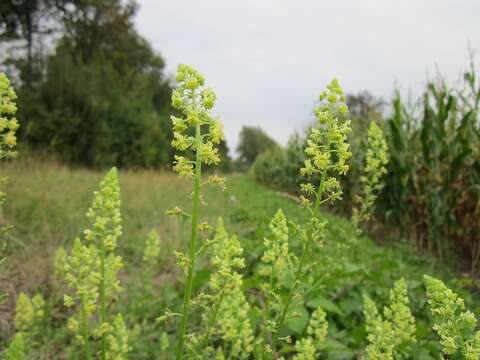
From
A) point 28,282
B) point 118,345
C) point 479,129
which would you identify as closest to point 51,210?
point 28,282

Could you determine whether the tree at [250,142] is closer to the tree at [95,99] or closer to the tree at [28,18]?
the tree at [95,99]

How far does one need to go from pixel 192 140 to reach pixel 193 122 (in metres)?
0.06

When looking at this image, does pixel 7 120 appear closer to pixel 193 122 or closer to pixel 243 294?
pixel 193 122

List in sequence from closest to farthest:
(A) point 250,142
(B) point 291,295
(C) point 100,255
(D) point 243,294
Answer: (B) point 291,295, (C) point 100,255, (D) point 243,294, (A) point 250,142

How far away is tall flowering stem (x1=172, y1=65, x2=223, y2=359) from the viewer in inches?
51.1

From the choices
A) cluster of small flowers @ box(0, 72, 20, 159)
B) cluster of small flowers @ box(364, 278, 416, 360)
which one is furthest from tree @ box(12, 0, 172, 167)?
cluster of small flowers @ box(364, 278, 416, 360)

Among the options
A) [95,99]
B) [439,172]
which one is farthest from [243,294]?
[95,99]

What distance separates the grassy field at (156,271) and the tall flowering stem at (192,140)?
101 centimetres

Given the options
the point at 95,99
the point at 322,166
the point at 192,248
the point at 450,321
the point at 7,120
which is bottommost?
the point at 450,321

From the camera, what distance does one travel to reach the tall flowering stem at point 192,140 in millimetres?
1297

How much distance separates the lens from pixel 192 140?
1.33 m

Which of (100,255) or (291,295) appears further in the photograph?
(100,255)

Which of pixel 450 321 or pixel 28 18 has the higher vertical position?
pixel 28 18

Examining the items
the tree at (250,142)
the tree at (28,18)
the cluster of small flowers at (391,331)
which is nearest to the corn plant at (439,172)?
the cluster of small flowers at (391,331)
